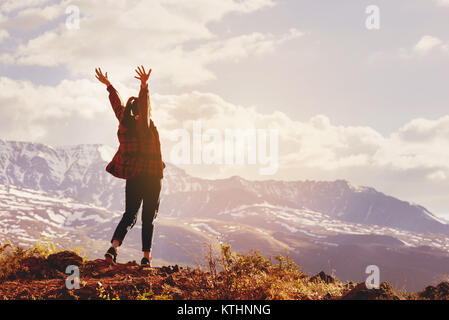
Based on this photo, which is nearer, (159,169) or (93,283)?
(93,283)

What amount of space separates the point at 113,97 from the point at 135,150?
1409mm

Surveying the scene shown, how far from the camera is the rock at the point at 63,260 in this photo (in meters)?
8.57

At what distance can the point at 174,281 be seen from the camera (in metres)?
7.17

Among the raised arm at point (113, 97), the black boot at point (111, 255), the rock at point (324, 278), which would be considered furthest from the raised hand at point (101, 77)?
the rock at point (324, 278)

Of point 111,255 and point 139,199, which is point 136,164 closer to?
point 139,199

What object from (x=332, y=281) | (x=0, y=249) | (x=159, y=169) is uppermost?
(x=159, y=169)

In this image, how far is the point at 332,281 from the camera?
8.84m

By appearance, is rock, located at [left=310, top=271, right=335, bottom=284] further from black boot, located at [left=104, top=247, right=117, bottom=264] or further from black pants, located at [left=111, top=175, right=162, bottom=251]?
black boot, located at [left=104, top=247, right=117, bottom=264]

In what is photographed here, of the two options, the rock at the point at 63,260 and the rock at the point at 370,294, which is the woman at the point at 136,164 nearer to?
the rock at the point at 63,260
